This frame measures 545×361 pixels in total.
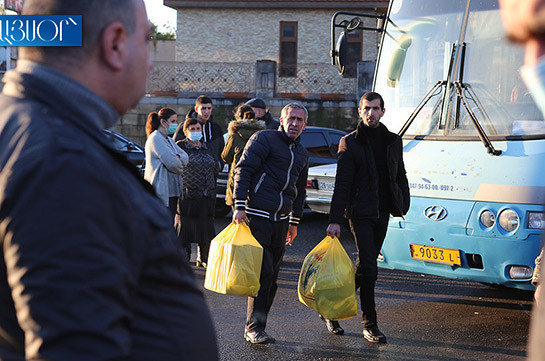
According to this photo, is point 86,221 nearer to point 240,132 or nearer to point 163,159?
point 163,159

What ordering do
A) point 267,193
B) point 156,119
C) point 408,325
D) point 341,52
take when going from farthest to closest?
point 156,119 → point 341,52 → point 408,325 → point 267,193

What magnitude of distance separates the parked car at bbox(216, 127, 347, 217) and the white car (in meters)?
1.04

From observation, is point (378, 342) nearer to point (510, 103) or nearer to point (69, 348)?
point (510, 103)

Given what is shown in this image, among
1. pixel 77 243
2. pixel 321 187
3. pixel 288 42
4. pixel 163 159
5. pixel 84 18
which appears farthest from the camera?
pixel 288 42

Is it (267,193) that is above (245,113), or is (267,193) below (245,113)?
below

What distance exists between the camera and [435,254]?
6.56 meters

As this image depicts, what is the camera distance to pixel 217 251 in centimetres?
568

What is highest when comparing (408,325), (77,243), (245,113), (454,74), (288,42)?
(288,42)

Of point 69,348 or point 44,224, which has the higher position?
point 44,224

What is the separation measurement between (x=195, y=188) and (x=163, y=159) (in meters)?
0.69

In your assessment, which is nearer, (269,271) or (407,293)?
(269,271)

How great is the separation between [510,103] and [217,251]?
9.79 feet

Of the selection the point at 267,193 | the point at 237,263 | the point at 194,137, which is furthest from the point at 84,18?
the point at 194,137

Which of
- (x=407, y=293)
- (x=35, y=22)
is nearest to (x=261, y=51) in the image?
(x=407, y=293)
